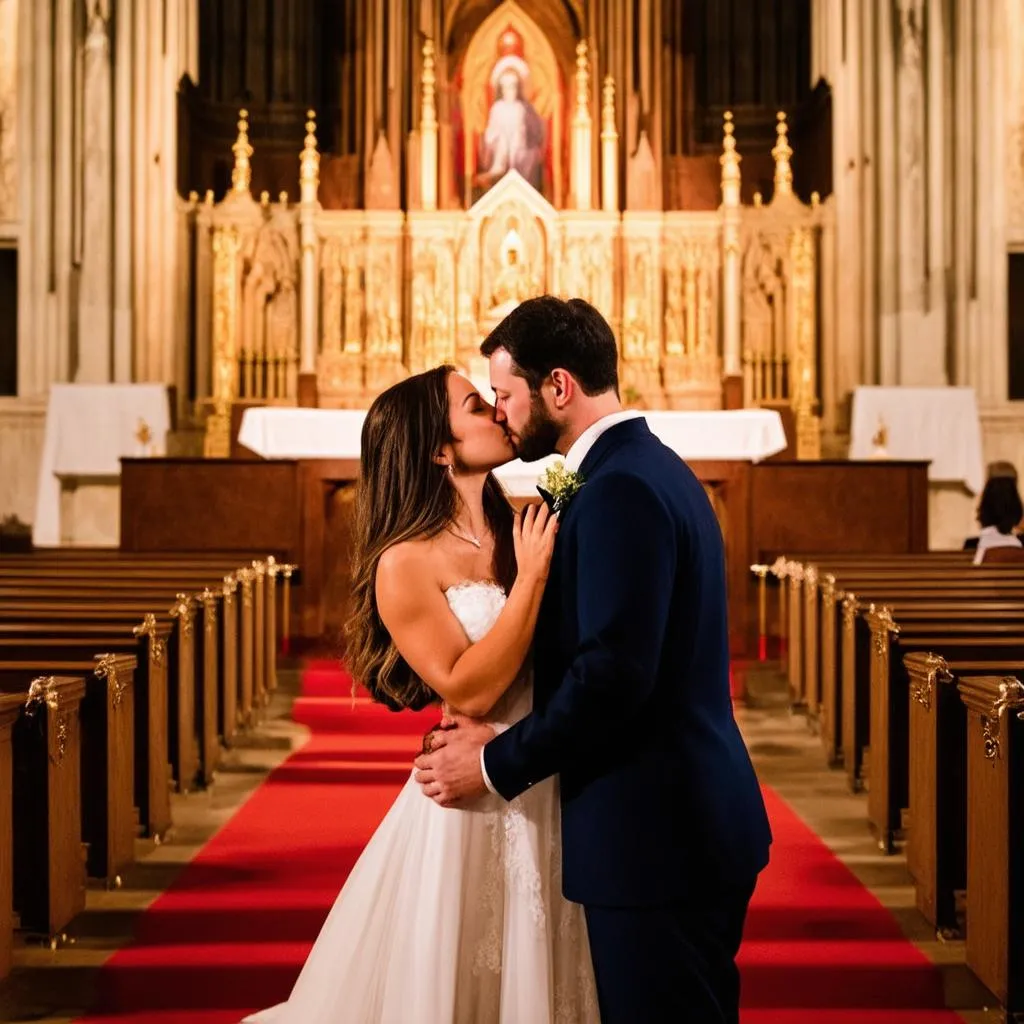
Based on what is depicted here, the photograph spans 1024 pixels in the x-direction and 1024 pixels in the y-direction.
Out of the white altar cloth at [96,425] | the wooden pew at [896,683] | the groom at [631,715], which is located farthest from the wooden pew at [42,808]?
the white altar cloth at [96,425]

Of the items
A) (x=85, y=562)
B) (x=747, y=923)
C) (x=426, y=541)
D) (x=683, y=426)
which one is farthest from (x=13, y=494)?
(x=426, y=541)

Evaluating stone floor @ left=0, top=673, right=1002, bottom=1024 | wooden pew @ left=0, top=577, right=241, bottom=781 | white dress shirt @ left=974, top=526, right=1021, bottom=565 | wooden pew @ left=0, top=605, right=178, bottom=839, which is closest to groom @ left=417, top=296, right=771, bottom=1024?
stone floor @ left=0, top=673, right=1002, bottom=1024

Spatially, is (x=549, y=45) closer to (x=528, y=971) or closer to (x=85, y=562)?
(x=85, y=562)

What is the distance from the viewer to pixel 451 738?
2.22m

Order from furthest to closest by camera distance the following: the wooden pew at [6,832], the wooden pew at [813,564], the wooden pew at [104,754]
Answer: the wooden pew at [813,564] → the wooden pew at [104,754] → the wooden pew at [6,832]

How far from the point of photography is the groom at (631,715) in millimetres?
1953

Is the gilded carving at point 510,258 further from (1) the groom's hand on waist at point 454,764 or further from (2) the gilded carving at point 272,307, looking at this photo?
(1) the groom's hand on waist at point 454,764

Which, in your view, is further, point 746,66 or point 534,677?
point 746,66

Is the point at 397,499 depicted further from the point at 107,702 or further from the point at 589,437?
the point at 107,702

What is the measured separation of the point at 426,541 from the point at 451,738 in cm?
37

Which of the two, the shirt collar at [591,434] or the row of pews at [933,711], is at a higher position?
the shirt collar at [591,434]

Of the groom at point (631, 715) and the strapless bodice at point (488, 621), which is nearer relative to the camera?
the groom at point (631, 715)

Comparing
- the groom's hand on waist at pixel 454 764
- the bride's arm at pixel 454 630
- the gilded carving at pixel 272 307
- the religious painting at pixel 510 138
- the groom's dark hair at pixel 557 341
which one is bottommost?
the groom's hand on waist at pixel 454 764

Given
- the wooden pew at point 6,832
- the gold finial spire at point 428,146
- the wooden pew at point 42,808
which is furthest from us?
the gold finial spire at point 428,146
